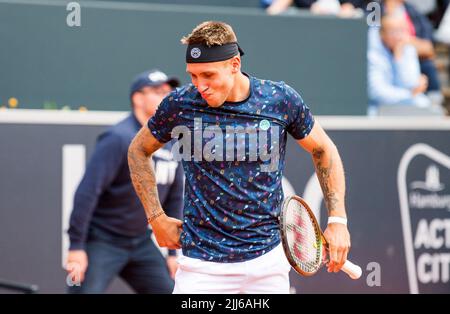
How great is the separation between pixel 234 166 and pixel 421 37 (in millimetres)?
5466

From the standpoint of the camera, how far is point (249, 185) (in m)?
4.29

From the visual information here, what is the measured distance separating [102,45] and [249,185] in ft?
10.5

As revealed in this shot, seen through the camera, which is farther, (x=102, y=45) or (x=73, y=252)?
(x=102, y=45)

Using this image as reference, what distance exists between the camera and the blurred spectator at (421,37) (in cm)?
913

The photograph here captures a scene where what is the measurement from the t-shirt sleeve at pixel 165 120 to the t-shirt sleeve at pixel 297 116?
20.3 inches

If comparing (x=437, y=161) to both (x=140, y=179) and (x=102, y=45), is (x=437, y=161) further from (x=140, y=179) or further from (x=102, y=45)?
(x=140, y=179)

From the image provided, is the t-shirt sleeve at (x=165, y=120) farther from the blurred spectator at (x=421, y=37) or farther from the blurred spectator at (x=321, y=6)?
the blurred spectator at (x=421, y=37)

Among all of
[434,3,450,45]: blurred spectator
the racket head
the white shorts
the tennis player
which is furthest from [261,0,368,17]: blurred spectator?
the white shorts

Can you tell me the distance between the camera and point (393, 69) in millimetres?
8578

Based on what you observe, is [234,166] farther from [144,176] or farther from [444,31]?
[444,31]

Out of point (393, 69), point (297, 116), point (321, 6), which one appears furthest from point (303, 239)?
point (393, 69)

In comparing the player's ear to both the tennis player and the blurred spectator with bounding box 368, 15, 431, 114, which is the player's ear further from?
the blurred spectator with bounding box 368, 15, 431, 114

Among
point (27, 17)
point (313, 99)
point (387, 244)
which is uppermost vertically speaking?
point (27, 17)
